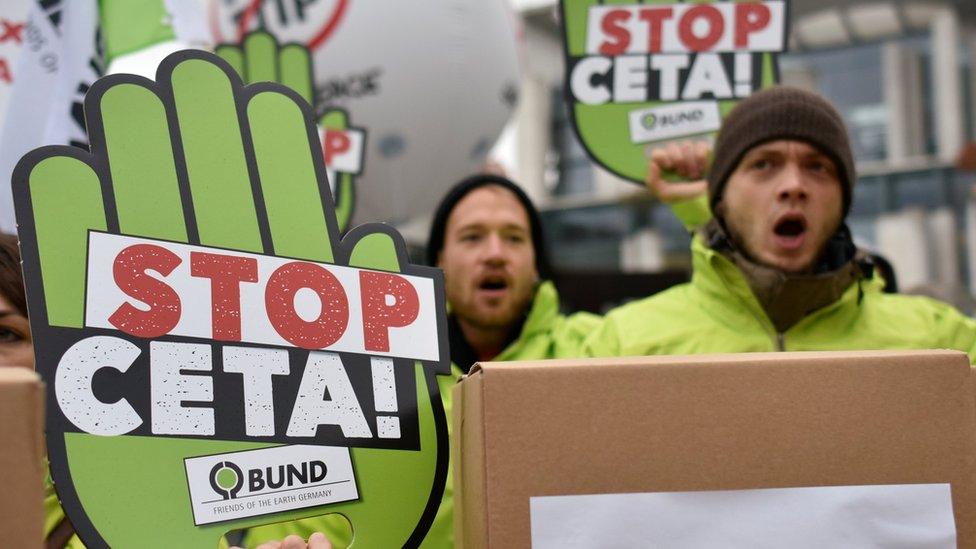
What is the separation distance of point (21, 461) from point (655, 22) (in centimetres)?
172

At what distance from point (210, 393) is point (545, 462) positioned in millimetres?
361

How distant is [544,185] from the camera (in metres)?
12.3

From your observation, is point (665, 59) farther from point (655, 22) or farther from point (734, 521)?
point (734, 521)

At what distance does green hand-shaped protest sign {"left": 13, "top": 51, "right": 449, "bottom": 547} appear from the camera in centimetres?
99

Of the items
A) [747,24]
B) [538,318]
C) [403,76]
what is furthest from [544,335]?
[403,76]

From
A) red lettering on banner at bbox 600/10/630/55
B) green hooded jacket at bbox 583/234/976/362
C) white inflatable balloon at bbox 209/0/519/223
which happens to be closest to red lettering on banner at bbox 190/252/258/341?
green hooded jacket at bbox 583/234/976/362

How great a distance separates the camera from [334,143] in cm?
302

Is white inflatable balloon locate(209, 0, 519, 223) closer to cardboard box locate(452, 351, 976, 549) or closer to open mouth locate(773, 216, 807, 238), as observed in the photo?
open mouth locate(773, 216, 807, 238)

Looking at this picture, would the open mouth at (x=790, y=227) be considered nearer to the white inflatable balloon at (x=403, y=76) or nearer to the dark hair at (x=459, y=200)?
the dark hair at (x=459, y=200)

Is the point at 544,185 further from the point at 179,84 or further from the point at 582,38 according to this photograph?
the point at 179,84

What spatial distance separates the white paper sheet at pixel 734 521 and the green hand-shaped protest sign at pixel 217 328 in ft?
0.78

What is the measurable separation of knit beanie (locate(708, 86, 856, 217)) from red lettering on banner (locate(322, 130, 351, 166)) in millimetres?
1528

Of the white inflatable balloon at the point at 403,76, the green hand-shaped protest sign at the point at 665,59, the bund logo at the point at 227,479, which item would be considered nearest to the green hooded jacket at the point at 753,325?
the green hand-shaped protest sign at the point at 665,59

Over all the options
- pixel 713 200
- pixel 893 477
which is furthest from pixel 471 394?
pixel 713 200
